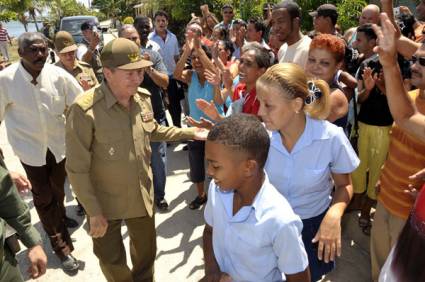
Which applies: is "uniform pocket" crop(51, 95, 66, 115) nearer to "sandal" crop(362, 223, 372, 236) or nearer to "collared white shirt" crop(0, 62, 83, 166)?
"collared white shirt" crop(0, 62, 83, 166)

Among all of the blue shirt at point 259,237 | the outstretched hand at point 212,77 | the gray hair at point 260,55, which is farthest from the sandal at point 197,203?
the blue shirt at point 259,237

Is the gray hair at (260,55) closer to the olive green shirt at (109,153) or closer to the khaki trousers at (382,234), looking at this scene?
the olive green shirt at (109,153)

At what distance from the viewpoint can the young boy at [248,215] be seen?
4.89ft

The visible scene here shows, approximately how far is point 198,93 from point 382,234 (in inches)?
94.7

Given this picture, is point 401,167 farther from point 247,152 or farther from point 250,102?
point 247,152

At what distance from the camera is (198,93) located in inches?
160

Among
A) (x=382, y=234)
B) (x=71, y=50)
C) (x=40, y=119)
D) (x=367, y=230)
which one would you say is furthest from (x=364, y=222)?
(x=71, y=50)

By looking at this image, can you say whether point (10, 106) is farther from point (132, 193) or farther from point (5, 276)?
point (5, 276)

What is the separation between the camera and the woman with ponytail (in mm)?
1885

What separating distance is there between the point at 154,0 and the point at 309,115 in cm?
1826

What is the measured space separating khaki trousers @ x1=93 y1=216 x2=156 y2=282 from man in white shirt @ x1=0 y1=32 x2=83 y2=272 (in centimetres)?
86

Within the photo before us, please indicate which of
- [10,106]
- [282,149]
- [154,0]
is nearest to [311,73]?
[282,149]

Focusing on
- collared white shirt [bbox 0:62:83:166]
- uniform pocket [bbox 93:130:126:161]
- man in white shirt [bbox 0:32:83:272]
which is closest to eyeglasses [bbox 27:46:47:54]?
man in white shirt [bbox 0:32:83:272]

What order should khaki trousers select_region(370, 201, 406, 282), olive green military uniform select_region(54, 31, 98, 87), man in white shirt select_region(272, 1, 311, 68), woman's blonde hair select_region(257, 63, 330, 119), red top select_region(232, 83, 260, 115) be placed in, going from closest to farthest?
1. woman's blonde hair select_region(257, 63, 330, 119)
2. khaki trousers select_region(370, 201, 406, 282)
3. red top select_region(232, 83, 260, 115)
4. man in white shirt select_region(272, 1, 311, 68)
5. olive green military uniform select_region(54, 31, 98, 87)
